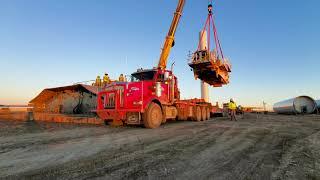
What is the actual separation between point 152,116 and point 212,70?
32.0 ft

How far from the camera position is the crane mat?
17884mm

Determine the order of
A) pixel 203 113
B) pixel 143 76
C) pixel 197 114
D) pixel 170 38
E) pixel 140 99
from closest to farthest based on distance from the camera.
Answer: pixel 140 99 → pixel 143 76 → pixel 170 38 → pixel 197 114 → pixel 203 113

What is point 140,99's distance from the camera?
A: 31.7 ft

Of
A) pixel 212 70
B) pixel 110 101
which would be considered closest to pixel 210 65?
pixel 212 70

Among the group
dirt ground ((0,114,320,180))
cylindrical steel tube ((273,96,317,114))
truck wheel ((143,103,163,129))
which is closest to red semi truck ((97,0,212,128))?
truck wheel ((143,103,163,129))

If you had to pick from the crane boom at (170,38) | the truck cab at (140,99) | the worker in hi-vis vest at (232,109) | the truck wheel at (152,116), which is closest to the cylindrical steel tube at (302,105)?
the worker in hi-vis vest at (232,109)

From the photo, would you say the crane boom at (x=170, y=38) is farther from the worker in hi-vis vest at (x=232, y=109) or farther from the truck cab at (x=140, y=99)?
the worker in hi-vis vest at (x=232, y=109)

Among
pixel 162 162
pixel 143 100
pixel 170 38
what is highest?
pixel 170 38

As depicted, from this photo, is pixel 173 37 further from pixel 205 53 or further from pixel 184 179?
pixel 184 179

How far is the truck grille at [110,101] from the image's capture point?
1023 centimetres

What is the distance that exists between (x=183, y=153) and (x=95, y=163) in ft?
6.18

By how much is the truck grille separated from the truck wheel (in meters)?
1.60

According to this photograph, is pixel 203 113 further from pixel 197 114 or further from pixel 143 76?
pixel 143 76

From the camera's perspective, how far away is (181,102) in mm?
12578
